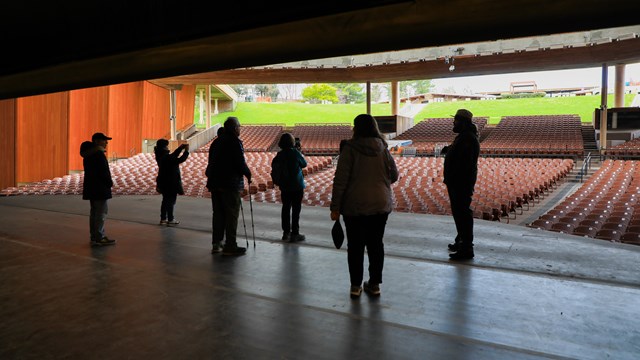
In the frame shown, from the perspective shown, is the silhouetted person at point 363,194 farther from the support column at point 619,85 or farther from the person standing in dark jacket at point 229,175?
the support column at point 619,85

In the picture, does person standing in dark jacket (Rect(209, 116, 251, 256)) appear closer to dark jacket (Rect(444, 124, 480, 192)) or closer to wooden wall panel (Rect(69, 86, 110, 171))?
dark jacket (Rect(444, 124, 480, 192))

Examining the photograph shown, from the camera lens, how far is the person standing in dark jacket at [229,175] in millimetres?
4875

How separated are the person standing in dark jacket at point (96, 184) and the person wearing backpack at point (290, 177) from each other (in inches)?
78.8

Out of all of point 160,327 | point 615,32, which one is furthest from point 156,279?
point 615,32

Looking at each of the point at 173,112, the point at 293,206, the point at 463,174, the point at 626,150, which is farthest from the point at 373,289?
the point at 173,112

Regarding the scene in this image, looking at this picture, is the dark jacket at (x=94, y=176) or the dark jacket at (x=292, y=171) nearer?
the dark jacket at (x=94, y=176)

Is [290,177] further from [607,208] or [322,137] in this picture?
[322,137]

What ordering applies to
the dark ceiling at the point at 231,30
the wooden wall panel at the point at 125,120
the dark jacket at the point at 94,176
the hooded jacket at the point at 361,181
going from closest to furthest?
the dark ceiling at the point at 231,30
the hooded jacket at the point at 361,181
the dark jacket at the point at 94,176
the wooden wall panel at the point at 125,120

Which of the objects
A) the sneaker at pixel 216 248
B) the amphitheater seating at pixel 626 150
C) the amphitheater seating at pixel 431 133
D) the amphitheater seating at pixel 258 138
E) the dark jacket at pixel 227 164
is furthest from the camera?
the amphitheater seating at pixel 258 138

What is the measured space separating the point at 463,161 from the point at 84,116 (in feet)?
60.8

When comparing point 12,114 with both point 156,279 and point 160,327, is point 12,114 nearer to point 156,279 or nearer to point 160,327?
point 156,279

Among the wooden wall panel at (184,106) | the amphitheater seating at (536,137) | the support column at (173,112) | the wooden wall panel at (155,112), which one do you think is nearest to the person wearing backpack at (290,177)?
the amphitheater seating at (536,137)

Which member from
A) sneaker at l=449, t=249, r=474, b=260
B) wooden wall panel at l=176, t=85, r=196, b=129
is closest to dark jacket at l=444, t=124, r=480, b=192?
sneaker at l=449, t=249, r=474, b=260

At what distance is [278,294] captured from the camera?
12.0 ft
